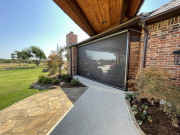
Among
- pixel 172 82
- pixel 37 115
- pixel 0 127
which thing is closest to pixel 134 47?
pixel 172 82

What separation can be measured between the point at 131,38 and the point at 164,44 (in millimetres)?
949

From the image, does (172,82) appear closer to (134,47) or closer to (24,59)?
(134,47)

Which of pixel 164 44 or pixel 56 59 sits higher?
pixel 164 44

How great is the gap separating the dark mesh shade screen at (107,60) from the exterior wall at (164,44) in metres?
0.81

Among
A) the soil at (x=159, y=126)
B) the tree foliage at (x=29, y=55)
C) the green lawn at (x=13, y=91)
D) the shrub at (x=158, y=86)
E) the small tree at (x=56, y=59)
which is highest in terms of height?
the tree foliage at (x=29, y=55)

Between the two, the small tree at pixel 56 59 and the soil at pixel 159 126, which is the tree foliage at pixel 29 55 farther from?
the soil at pixel 159 126

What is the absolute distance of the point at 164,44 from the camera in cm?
196

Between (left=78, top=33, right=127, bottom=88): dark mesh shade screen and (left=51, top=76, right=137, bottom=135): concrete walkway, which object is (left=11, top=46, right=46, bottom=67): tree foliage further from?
(left=51, top=76, right=137, bottom=135): concrete walkway

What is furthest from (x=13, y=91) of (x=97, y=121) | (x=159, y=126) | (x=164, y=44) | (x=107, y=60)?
(x=164, y=44)

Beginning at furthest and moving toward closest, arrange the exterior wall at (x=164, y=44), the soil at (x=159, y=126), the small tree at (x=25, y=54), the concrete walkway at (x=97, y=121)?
1. the small tree at (x=25, y=54)
2. the exterior wall at (x=164, y=44)
3. the concrete walkway at (x=97, y=121)
4. the soil at (x=159, y=126)

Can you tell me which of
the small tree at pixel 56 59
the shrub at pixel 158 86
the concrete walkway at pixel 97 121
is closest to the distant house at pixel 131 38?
the shrub at pixel 158 86

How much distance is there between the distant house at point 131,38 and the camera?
1831 mm

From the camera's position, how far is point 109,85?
3465mm

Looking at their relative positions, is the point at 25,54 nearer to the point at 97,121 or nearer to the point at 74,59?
the point at 74,59
